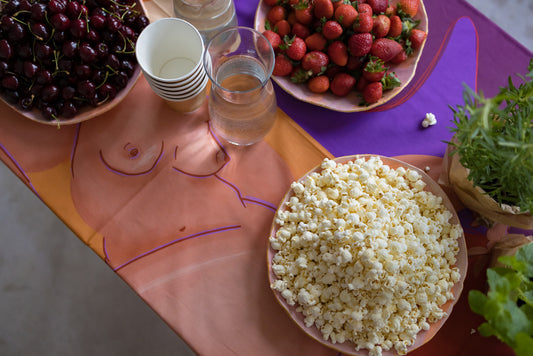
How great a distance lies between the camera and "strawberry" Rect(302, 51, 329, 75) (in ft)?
3.07

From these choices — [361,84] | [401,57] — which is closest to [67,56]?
[361,84]

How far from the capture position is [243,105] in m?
0.84

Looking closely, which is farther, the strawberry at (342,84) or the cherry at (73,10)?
the strawberry at (342,84)

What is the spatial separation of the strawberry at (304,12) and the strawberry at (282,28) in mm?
33

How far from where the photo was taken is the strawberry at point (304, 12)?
0.95m

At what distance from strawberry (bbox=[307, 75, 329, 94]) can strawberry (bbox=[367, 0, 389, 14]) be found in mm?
210

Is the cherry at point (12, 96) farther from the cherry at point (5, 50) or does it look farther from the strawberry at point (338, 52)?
the strawberry at point (338, 52)

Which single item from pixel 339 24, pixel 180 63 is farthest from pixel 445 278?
pixel 180 63

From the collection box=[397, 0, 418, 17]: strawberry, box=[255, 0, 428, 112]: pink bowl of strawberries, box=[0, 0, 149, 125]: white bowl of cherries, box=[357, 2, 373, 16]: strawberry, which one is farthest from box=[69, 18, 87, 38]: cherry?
box=[397, 0, 418, 17]: strawberry

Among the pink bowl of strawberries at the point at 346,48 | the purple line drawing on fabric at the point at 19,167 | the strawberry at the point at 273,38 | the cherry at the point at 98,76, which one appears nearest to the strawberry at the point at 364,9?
the pink bowl of strawberries at the point at 346,48

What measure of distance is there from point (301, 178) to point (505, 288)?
435mm

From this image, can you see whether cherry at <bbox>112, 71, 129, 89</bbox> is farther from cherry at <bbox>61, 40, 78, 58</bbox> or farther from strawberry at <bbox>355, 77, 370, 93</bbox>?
strawberry at <bbox>355, 77, 370, 93</bbox>

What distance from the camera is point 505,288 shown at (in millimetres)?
585

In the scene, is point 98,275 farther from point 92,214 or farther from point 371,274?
point 371,274
